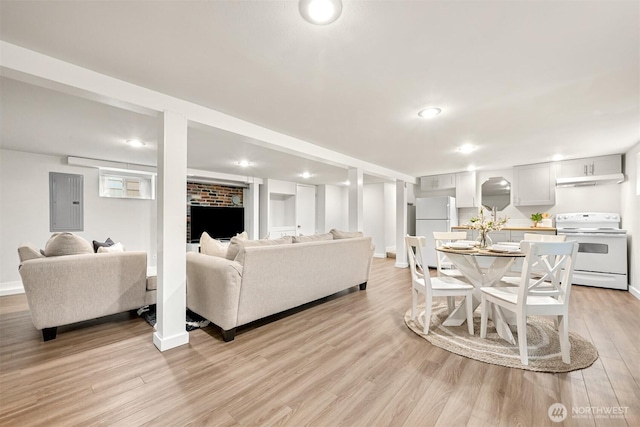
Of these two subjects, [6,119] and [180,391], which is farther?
[6,119]

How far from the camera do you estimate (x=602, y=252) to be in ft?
14.0

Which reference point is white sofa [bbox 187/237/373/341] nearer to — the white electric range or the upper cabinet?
the white electric range

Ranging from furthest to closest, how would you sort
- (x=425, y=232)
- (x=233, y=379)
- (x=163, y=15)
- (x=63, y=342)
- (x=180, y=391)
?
(x=425, y=232), (x=63, y=342), (x=233, y=379), (x=180, y=391), (x=163, y=15)

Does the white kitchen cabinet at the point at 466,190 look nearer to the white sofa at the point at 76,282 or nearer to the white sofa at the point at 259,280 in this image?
the white sofa at the point at 259,280

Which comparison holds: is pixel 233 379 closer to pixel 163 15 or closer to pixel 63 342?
pixel 63 342

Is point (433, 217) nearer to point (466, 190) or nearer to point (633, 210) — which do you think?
point (466, 190)

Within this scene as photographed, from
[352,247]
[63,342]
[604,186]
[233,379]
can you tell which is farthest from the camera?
[604,186]

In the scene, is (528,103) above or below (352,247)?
above

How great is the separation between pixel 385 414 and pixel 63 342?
9.37 feet

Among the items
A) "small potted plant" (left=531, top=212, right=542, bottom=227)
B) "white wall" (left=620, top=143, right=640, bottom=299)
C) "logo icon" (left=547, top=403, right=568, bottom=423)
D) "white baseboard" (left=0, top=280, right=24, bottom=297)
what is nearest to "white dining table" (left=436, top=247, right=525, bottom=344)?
"logo icon" (left=547, top=403, right=568, bottom=423)

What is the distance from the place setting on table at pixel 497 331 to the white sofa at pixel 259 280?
44.6 inches

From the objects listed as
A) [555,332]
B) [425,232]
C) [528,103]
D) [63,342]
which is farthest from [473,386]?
[425,232]

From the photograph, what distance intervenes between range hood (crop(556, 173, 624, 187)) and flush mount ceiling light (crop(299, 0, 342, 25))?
5355 mm

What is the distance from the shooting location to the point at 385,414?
1.52 m
